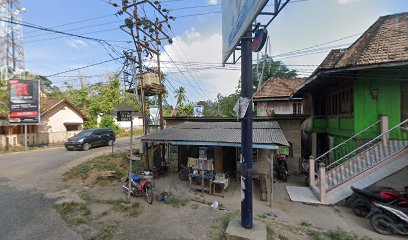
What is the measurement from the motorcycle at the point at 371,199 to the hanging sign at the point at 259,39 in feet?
20.1

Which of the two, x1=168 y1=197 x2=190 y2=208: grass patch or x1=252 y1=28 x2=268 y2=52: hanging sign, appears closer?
x1=252 y1=28 x2=268 y2=52: hanging sign

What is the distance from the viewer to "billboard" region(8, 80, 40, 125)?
1831 centimetres

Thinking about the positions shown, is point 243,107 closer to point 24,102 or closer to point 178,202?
point 178,202

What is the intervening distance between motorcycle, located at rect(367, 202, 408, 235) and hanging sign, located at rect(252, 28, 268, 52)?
5.90 meters

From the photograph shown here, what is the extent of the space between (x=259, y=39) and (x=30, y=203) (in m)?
8.62

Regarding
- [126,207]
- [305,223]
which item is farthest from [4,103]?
[305,223]

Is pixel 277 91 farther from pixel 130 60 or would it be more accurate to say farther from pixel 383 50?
pixel 130 60

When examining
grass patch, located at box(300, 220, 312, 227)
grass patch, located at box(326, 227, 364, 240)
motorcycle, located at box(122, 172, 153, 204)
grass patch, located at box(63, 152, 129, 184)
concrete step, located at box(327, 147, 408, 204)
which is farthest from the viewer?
grass patch, located at box(63, 152, 129, 184)

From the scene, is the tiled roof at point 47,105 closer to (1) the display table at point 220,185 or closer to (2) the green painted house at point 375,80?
(1) the display table at point 220,185

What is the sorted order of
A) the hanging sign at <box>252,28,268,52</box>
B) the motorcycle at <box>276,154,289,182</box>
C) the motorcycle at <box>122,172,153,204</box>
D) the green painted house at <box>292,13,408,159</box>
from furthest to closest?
the motorcycle at <box>276,154,289,182</box>
the green painted house at <box>292,13,408,159</box>
the motorcycle at <box>122,172,153,204</box>
the hanging sign at <box>252,28,268,52</box>

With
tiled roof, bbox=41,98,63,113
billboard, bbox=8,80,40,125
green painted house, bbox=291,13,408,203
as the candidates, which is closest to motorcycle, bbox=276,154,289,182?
green painted house, bbox=291,13,408,203

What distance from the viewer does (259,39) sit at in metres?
4.48

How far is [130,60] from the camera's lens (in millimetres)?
12578

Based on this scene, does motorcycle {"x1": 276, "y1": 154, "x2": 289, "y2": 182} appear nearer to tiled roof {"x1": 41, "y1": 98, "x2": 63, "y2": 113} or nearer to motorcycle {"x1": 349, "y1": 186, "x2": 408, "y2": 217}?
motorcycle {"x1": 349, "y1": 186, "x2": 408, "y2": 217}
